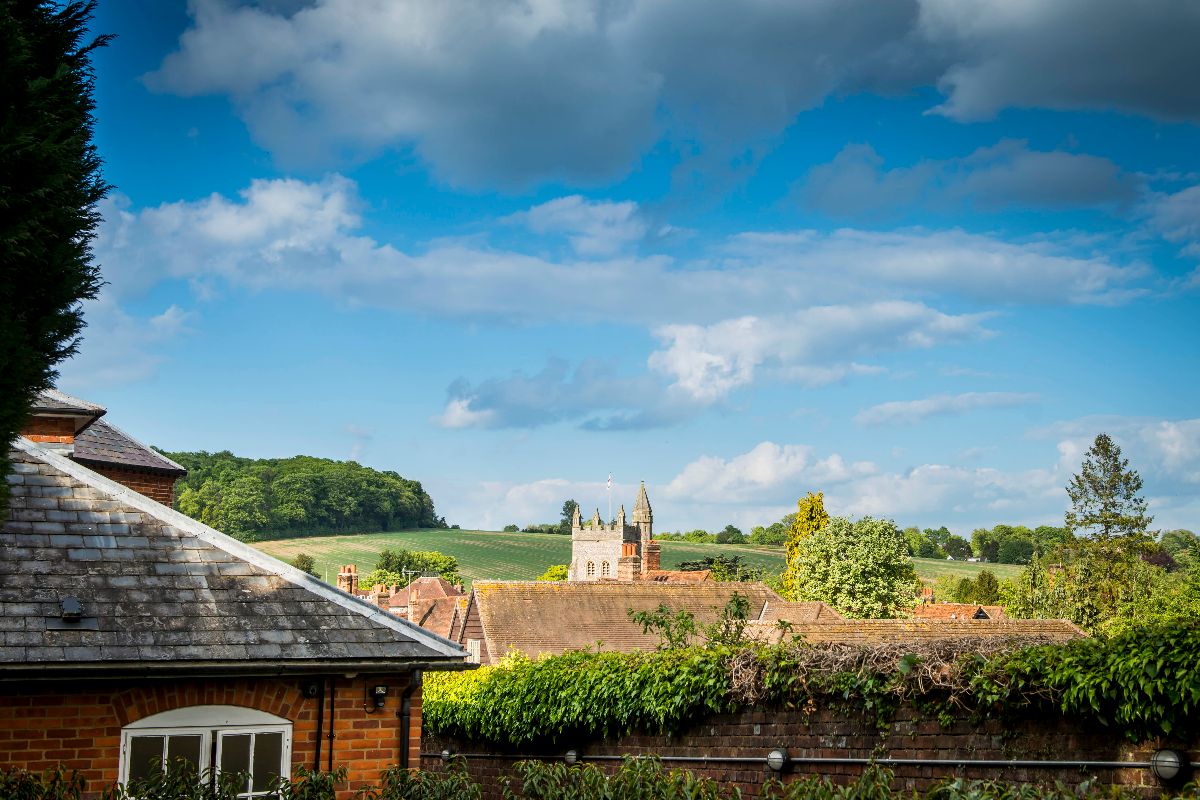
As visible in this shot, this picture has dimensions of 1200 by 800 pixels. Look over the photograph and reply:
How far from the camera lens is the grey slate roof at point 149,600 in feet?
31.7

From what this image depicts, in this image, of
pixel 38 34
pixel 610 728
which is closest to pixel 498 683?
pixel 610 728

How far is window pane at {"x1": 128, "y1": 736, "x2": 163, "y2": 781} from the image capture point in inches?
394

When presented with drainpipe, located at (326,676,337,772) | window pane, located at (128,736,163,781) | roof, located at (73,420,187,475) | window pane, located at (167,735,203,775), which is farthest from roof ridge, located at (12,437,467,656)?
roof, located at (73,420,187,475)

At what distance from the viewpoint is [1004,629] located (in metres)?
26.6

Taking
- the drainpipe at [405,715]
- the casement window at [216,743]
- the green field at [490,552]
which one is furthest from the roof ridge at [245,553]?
the green field at [490,552]

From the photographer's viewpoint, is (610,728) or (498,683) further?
(498,683)

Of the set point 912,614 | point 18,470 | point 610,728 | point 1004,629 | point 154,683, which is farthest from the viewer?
point 912,614

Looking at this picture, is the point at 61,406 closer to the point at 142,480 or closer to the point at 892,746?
the point at 142,480

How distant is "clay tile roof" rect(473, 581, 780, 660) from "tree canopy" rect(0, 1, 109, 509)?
95.5 ft

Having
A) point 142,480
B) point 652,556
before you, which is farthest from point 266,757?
point 652,556

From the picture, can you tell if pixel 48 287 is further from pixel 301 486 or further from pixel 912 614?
pixel 301 486

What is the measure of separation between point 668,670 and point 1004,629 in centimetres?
1723

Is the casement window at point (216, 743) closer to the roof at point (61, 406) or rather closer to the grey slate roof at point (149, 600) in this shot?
the grey slate roof at point (149, 600)

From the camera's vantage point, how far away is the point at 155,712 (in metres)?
10.1
